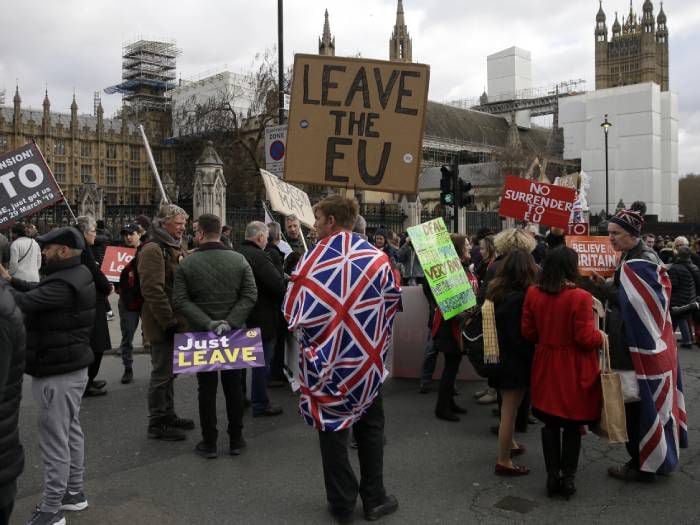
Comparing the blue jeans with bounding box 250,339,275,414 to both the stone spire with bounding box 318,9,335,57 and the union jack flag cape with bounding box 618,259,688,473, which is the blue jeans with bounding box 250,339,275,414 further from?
the stone spire with bounding box 318,9,335,57

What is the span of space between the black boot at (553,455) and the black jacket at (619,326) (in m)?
0.76

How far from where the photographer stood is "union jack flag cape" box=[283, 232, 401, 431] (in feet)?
12.3

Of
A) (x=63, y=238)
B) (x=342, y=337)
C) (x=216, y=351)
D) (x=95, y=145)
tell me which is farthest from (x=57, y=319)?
(x=95, y=145)

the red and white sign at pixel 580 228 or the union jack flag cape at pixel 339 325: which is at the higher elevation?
the red and white sign at pixel 580 228

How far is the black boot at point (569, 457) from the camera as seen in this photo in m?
4.29

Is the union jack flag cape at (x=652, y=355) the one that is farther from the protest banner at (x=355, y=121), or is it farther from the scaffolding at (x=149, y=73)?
the scaffolding at (x=149, y=73)

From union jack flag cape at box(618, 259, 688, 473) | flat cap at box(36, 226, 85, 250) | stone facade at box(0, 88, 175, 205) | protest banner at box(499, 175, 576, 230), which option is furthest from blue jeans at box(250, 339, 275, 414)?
stone facade at box(0, 88, 175, 205)

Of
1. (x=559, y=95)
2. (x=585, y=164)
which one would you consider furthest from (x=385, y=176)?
(x=559, y=95)

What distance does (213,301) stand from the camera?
5133 millimetres

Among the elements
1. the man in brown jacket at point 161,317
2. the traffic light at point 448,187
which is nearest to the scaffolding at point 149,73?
the traffic light at point 448,187

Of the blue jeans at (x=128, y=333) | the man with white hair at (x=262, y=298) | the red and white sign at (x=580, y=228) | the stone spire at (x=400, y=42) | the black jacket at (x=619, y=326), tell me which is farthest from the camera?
the stone spire at (x=400, y=42)

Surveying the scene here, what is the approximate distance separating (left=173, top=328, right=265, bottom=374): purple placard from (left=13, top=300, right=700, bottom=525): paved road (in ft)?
2.57

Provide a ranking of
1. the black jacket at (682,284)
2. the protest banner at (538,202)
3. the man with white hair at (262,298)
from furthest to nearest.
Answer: the black jacket at (682,284) → the protest banner at (538,202) → the man with white hair at (262,298)

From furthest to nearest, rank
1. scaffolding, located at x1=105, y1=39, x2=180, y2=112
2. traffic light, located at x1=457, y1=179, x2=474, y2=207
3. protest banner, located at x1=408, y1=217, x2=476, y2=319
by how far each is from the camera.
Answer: scaffolding, located at x1=105, y1=39, x2=180, y2=112 → traffic light, located at x1=457, y1=179, x2=474, y2=207 → protest banner, located at x1=408, y1=217, x2=476, y2=319
